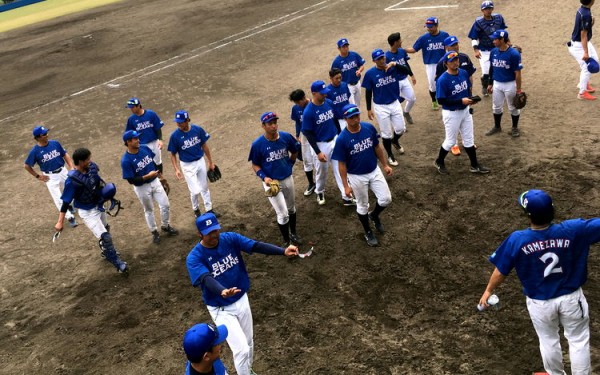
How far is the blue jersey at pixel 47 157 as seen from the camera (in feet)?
36.7

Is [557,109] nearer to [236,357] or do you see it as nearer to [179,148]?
[179,148]

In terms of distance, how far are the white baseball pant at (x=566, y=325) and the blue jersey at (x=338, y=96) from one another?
636 cm

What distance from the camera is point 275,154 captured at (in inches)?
347

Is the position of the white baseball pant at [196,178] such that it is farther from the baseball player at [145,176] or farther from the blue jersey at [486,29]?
the blue jersey at [486,29]

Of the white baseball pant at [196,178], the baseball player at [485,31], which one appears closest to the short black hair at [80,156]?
the white baseball pant at [196,178]

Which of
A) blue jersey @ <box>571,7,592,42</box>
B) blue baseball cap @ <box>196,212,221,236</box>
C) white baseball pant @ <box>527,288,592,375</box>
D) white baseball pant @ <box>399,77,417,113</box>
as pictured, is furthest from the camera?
white baseball pant @ <box>399,77,417,113</box>

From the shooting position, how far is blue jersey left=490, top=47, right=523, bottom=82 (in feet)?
35.0

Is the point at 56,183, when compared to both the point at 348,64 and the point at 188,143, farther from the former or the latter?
the point at 348,64

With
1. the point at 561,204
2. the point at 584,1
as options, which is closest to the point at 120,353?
the point at 561,204

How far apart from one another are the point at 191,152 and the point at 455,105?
5243mm

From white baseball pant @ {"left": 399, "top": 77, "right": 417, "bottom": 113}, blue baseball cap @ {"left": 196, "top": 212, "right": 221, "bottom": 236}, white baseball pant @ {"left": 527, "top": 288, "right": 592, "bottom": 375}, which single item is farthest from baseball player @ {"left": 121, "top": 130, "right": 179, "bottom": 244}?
white baseball pant @ {"left": 527, "top": 288, "right": 592, "bottom": 375}

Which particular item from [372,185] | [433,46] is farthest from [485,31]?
[372,185]

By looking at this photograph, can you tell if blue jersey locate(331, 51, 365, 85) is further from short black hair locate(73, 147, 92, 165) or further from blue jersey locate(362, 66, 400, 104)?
short black hair locate(73, 147, 92, 165)

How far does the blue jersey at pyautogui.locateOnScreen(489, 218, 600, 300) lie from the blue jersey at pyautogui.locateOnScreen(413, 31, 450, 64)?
872 centimetres
